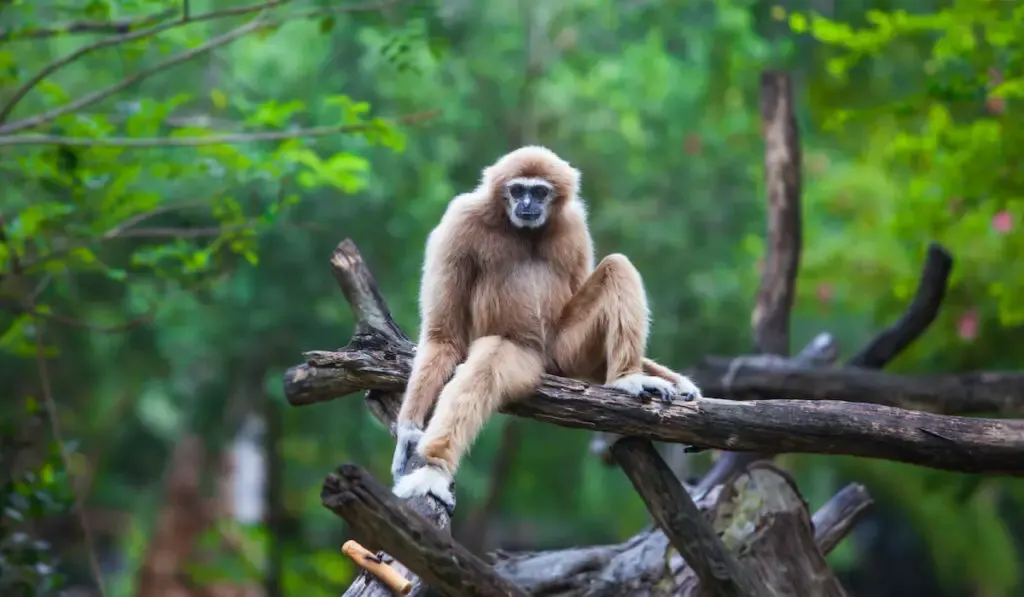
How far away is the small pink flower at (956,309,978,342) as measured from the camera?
8.20 metres

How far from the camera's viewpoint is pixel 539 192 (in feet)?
16.0

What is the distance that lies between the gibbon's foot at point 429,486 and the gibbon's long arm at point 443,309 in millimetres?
553

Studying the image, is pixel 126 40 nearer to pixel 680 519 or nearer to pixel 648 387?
pixel 648 387

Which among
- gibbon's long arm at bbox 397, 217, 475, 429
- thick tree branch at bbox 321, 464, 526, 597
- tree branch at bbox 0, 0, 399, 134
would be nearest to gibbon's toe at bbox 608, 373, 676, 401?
gibbon's long arm at bbox 397, 217, 475, 429

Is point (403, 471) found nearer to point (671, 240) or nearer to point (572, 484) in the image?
point (671, 240)

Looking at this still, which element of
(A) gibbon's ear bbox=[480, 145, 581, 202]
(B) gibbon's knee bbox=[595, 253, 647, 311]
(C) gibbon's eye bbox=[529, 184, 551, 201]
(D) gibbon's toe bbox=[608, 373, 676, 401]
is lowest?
(D) gibbon's toe bbox=[608, 373, 676, 401]

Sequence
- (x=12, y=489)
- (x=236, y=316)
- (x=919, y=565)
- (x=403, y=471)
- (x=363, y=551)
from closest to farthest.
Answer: (x=363, y=551), (x=403, y=471), (x=12, y=489), (x=236, y=316), (x=919, y=565)

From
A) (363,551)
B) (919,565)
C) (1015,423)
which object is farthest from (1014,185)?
(919,565)

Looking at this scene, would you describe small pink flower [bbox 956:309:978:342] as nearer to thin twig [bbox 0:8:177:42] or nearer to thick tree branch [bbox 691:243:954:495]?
thick tree branch [bbox 691:243:954:495]

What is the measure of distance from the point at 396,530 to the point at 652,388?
1.48m

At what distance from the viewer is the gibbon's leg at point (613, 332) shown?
4609 millimetres

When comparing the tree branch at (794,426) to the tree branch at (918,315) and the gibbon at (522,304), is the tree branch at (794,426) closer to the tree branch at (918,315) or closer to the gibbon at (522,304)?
the gibbon at (522,304)

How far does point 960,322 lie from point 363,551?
6193mm

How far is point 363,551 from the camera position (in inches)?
152
